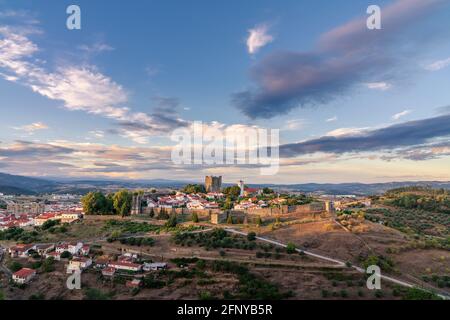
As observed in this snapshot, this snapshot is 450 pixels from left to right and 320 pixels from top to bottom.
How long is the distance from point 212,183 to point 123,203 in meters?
23.4

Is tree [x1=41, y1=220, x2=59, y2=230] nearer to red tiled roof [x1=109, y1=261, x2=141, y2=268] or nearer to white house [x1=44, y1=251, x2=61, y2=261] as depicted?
white house [x1=44, y1=251, x2=61, y2=261]

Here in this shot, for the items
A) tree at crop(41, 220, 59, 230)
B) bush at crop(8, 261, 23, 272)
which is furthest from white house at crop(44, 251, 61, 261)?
tree at crop(41, 220, 59, 230)

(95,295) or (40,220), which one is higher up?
(40,220)

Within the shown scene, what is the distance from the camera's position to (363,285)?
16.3 meters

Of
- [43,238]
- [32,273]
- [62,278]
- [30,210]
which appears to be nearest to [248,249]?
[62,278]

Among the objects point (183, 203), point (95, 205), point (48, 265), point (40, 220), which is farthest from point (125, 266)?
point (40, 220)

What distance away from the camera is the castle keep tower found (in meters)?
54.8

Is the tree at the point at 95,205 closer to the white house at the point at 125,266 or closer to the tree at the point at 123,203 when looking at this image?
the tree at the point at 123,203

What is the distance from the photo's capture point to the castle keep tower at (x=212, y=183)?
5475 cm

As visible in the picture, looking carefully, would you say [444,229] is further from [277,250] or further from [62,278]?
[62,278]

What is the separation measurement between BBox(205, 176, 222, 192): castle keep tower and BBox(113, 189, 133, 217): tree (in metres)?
20.8

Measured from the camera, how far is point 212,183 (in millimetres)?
55031

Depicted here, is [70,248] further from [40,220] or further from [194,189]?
[194,189]
